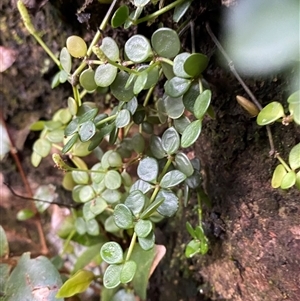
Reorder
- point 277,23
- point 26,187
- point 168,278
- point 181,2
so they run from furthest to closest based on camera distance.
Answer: point 26,187, point 168,278, point 181,2, point 277,23

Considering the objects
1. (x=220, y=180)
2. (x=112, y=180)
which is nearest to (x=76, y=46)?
(x=112, y=180)

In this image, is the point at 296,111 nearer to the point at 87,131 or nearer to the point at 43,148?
the point at 87,131

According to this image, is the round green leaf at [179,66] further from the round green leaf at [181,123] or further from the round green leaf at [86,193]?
the round green leaf at [86,193]

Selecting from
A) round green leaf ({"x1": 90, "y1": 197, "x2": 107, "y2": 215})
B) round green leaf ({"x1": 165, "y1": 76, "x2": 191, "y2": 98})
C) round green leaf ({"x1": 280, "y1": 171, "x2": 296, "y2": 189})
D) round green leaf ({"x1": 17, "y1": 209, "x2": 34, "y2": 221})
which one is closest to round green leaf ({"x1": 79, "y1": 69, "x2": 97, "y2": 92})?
round green leaf ({"x1": 165, "y1": 76, "x2": 191, "y2": 98})

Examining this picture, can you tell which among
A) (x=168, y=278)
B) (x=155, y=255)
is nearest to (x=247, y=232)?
(x=155, y=255)

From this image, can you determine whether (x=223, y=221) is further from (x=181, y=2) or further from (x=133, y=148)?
(x=181, y=2)

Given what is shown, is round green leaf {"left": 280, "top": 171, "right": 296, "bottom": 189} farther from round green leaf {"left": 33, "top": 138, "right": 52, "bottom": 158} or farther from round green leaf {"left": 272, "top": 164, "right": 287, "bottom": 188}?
round green leaf {"left": 33, "top": 138, "right": 52, "bottom": 158}
